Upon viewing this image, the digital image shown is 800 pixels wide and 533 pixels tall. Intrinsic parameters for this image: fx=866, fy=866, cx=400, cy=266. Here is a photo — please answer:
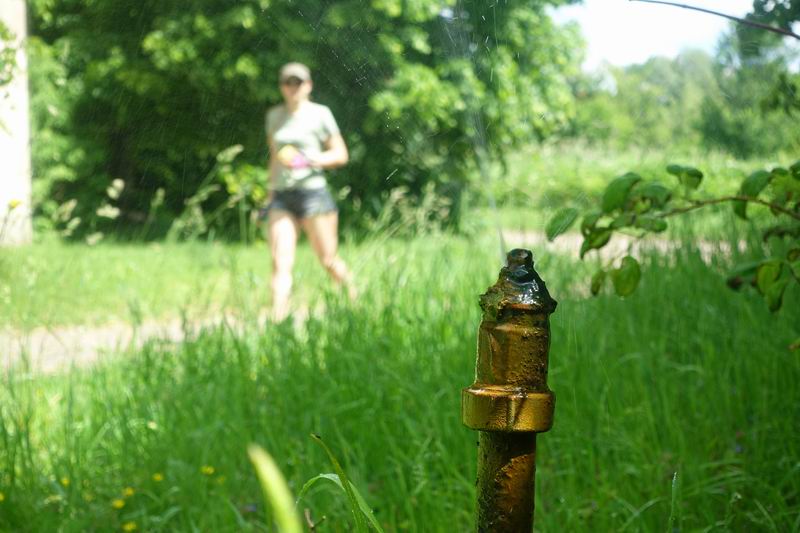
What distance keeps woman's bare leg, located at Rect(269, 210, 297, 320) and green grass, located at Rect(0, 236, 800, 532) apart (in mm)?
1519

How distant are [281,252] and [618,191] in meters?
3.50

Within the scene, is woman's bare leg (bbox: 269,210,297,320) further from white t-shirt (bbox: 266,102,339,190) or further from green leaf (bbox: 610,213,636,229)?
green leaf (bbox: 610,213,636,229)

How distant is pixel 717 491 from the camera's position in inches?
69.3

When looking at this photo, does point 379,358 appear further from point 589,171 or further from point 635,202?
point 589,171

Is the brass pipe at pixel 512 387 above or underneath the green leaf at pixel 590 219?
underneath

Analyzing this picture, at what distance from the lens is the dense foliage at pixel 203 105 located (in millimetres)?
8867

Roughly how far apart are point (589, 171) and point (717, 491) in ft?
51.4

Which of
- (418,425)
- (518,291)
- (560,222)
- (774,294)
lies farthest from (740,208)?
(418,425)

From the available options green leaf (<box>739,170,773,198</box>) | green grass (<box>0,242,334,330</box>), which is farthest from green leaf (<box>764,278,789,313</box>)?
green grass (<box>0,242,334,330</box>)

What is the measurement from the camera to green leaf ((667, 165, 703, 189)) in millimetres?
1511

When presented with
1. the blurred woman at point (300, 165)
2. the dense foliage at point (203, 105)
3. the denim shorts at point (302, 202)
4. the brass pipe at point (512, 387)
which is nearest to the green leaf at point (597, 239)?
the brass pipe at point (512, 387)

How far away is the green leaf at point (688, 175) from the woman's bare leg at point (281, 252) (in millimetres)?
3062

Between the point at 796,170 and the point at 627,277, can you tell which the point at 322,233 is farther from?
the point at 796,170

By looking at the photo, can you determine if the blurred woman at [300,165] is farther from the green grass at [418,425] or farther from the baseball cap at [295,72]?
the green grass at [418,425]
